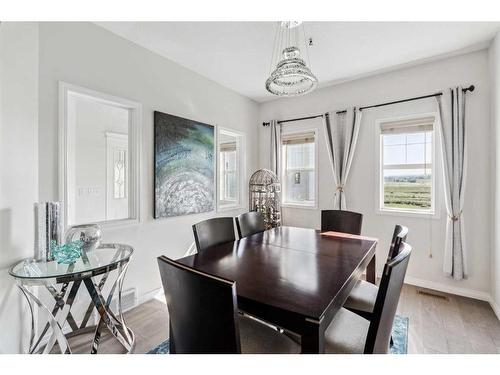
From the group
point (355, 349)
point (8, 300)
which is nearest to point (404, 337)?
point (355, 349)

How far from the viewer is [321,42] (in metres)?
2.44

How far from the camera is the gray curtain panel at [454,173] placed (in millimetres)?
2600

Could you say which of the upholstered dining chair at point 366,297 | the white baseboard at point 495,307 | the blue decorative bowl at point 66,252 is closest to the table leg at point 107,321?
the blue decorative bowl at point 66,252

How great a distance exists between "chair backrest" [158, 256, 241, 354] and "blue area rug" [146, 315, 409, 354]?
101 cm

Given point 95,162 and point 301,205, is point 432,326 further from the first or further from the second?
point 95,162

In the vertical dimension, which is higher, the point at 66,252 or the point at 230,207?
the point at 230,207

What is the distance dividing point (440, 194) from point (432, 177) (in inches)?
9.2

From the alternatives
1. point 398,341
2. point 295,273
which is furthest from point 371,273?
point 295,273

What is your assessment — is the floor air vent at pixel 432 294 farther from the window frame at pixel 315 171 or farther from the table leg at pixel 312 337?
the table leg at pixel 312 337

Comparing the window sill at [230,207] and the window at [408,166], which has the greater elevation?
the window at [408,166]

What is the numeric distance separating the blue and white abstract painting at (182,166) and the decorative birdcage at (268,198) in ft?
A: 2.44

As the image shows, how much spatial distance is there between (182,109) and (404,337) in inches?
127

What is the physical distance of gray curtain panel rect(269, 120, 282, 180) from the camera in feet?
13.3

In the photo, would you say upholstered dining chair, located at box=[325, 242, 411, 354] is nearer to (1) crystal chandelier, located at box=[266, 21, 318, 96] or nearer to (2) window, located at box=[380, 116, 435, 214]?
(1) crystal chandelier, located at box=[266, 21, 318, 96]
